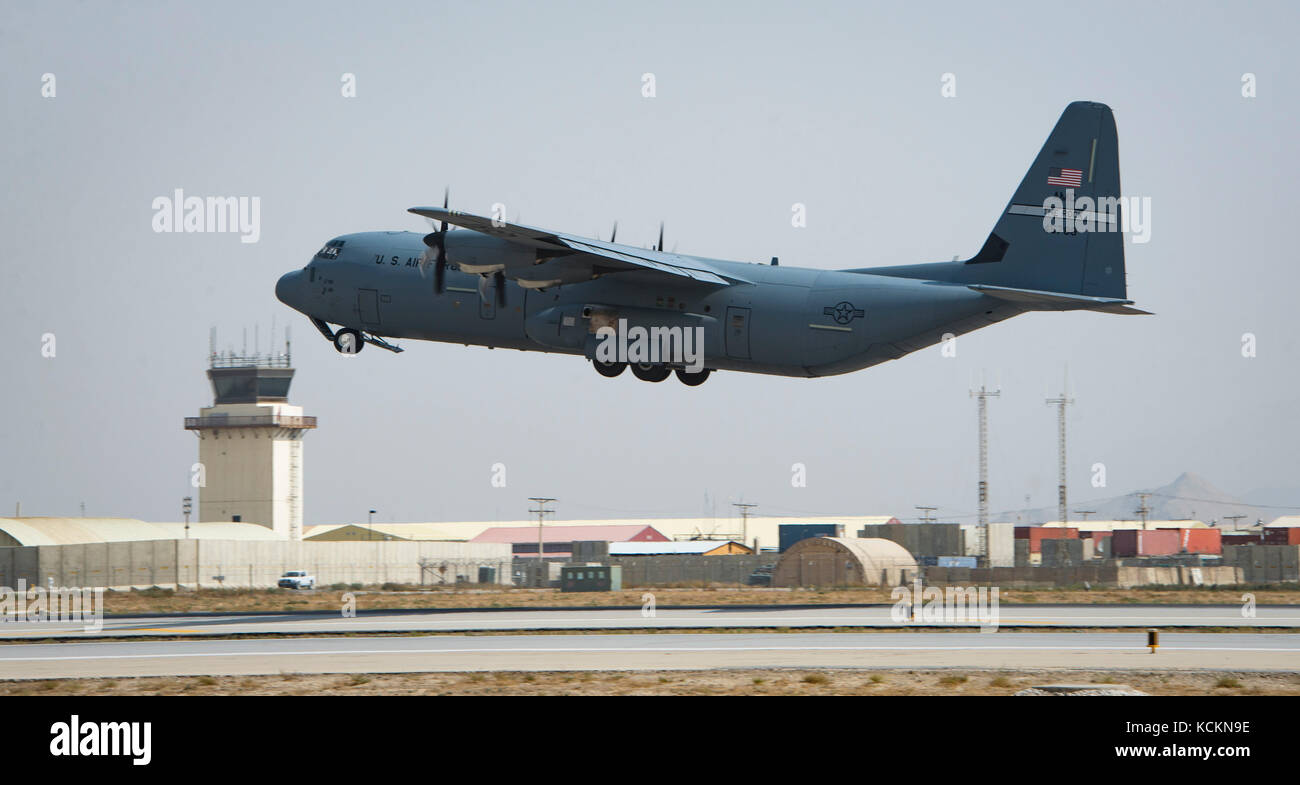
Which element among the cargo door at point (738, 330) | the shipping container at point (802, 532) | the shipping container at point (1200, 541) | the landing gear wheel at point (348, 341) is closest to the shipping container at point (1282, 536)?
the shipping container at point (1200, 541)

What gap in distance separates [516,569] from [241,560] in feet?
49.4

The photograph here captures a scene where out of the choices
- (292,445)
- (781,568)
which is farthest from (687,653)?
(292,445)

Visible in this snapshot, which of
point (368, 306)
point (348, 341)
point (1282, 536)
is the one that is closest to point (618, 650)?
point (368, 306)

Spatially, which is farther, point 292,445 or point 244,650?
point 292,445

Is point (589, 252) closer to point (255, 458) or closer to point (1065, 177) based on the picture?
point (1065, 177)

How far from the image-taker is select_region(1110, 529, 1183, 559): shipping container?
91.9 metres

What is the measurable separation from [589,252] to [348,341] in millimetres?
8968

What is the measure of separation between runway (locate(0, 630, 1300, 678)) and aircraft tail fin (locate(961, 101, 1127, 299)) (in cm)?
879

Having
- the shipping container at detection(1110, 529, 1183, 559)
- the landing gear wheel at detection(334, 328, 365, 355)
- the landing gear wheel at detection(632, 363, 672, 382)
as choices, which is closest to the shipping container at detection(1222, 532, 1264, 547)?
the shipping container at detection(1110, 529, 1183, 559)
